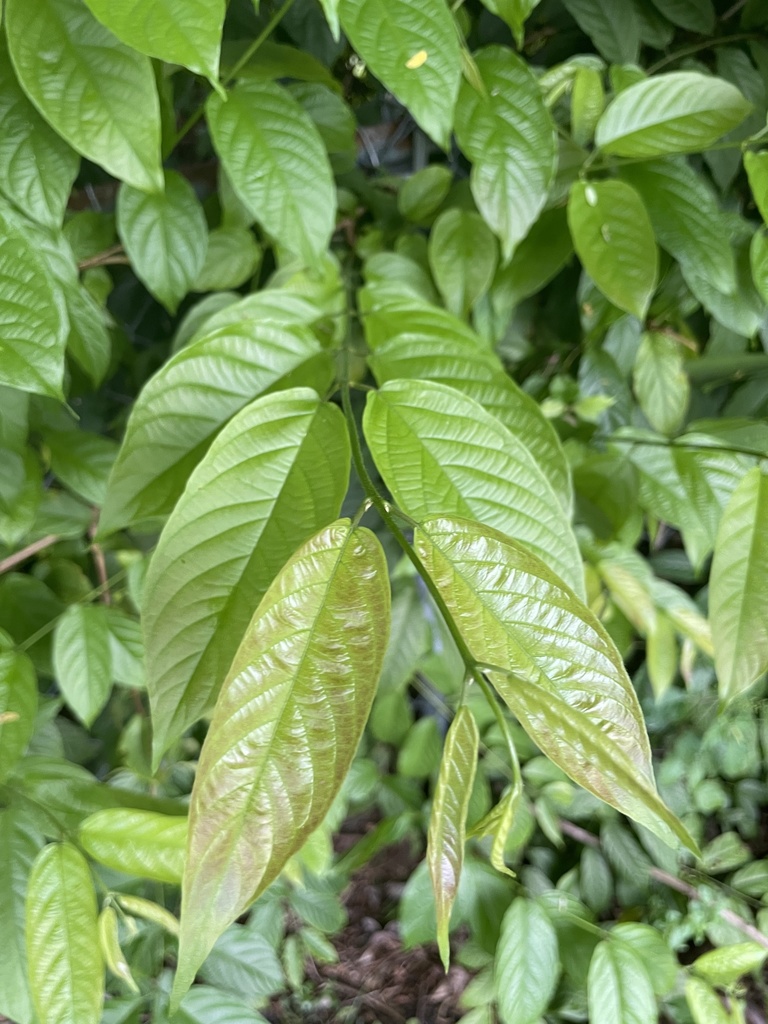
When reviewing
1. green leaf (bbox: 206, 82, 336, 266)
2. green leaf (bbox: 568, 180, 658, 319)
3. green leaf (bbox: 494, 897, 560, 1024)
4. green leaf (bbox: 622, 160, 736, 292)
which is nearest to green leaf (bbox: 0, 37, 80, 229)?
green leaf (bbox: 206, 82, 336, 266)

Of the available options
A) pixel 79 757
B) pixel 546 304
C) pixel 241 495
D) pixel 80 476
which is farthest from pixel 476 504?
pixel 79 757

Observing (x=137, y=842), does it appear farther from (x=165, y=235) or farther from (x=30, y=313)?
(x=165, y=235)

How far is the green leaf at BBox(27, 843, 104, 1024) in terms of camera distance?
44cm

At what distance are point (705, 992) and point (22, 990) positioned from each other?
0.75 metres

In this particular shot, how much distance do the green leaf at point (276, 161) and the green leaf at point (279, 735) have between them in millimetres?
361

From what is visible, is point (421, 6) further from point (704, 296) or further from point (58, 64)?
point (704, 296)

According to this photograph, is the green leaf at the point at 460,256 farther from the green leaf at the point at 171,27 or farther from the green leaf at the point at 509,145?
the green leaf at the point at 171,27

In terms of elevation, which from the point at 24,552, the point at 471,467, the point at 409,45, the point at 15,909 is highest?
the point at 409,45

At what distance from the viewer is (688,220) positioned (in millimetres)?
658

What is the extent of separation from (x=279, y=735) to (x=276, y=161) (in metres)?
0.48

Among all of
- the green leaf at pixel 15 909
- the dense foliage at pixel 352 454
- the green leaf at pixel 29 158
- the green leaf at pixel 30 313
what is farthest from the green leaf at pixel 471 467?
the green leaf at pixel 15 909

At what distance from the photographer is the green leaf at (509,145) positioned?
58 cm

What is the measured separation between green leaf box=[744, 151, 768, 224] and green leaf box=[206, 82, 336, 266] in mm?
366

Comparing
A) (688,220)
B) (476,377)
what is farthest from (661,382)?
(476,377)
